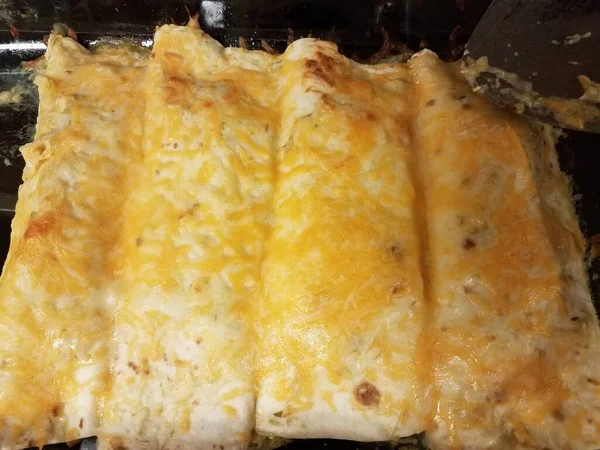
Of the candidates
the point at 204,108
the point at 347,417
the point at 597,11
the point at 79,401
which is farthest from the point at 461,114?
the point at 79,401

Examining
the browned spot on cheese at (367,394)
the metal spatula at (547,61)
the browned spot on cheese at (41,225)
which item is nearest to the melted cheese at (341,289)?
the browned spot on cheese at (367,394)

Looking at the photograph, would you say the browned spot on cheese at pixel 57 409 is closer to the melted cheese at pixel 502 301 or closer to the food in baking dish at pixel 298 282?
the food in baking dish at pixel 298 282

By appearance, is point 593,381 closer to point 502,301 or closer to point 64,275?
point 502,301

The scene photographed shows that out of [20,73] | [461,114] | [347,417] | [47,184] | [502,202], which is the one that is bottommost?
[347,417]

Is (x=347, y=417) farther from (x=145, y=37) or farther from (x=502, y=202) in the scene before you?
(x=145, y=37)

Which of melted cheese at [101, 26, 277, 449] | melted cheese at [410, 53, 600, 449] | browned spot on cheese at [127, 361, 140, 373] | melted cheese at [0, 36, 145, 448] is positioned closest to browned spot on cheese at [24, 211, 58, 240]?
melted cheese at [0, 36, 145, 448]
